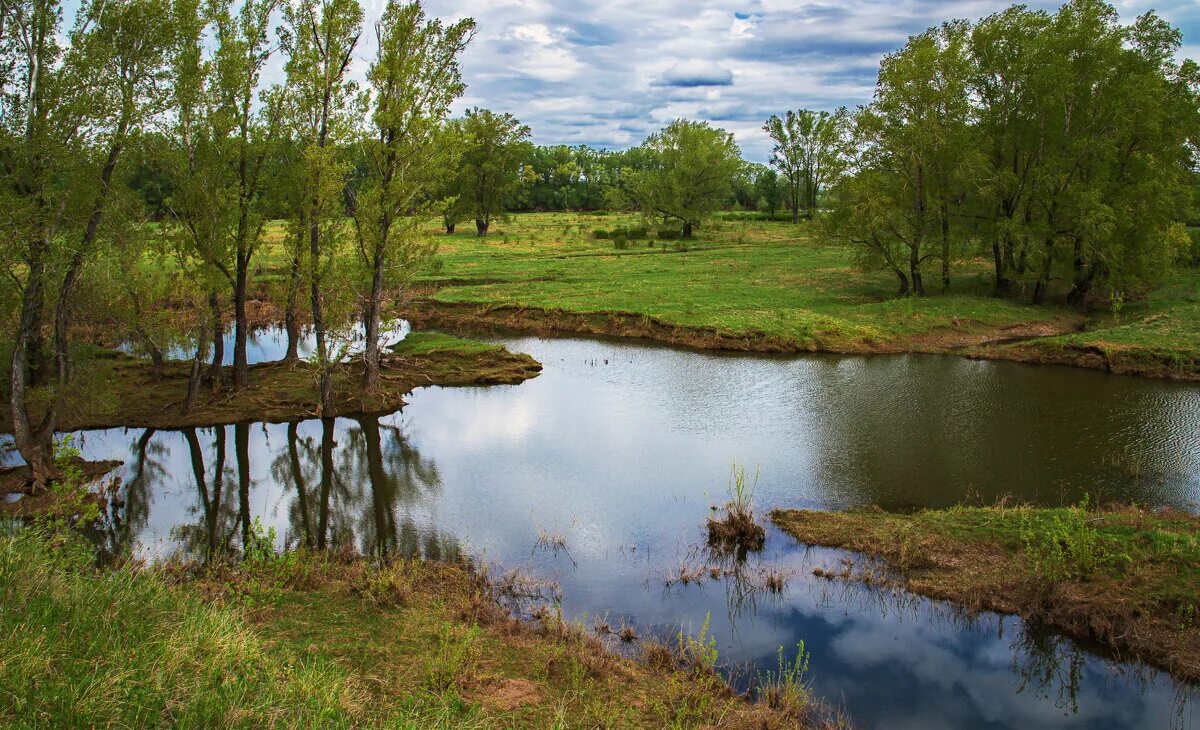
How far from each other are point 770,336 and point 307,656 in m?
25.2

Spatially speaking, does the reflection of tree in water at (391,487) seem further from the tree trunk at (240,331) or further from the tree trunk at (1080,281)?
the tree trunk at (1080,281)

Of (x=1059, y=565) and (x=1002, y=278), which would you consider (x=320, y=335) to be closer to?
(x=1059, y=565)

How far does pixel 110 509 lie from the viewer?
15.7 m

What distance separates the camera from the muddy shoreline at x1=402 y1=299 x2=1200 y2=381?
26891 mm

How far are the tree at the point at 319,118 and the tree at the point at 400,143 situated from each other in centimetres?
87

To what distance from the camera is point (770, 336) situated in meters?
31.2

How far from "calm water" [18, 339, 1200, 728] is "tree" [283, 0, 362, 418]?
4.92 m

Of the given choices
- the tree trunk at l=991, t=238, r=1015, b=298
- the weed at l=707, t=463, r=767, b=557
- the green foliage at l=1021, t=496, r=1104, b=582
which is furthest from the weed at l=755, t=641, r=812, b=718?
the tree trunk at l=991, t=238, r=1015, b=298

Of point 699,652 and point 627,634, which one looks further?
point 627,634

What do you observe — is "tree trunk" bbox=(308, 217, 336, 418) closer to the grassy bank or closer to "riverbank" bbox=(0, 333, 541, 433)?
"riverbank" bbox=(0, 333, 541, 433)

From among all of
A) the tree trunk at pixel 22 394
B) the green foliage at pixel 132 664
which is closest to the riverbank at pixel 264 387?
the tree trunk at pixel 22 394

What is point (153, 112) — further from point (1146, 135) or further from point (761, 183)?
point (761, 183)

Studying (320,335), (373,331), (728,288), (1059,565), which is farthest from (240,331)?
(728,288)

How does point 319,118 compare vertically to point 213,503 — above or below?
above
